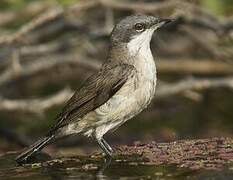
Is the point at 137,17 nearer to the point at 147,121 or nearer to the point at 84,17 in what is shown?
the point at 84,17

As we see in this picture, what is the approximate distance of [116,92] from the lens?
6809 millimetres

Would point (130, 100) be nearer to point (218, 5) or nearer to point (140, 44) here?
point (140, 44)

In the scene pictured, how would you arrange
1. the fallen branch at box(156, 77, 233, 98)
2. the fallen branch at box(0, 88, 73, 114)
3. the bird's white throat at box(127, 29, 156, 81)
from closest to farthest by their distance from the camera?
1. the bird's white throat at box(127, 29, 156, 81)
2. the fallen branch at box(0, 88, 73, 114)
3. the fallen branch at box(156, 77, 233, 98)

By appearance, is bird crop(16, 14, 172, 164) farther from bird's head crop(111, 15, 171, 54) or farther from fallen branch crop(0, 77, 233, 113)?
fallen branch crop(0, 77, 233, 113)


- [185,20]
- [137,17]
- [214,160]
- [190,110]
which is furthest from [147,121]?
[214,160]

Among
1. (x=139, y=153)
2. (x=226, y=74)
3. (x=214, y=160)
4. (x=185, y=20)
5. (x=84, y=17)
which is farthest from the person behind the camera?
(x=226, y=74)

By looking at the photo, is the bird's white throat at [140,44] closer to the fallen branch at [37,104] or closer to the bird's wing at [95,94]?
the bird's wing at [95,94]

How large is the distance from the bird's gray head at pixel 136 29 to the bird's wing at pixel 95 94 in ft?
1.13

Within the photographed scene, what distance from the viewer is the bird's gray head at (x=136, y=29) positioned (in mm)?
7117

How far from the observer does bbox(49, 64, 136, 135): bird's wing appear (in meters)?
6.86

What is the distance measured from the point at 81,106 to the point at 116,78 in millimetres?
430

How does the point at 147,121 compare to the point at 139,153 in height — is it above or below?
above

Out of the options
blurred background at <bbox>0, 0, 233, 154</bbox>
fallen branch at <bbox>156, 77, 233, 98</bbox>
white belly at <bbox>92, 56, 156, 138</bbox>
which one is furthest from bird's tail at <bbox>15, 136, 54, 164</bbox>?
fallen branch at <bbox>156, 77, 233, 98</bbox>

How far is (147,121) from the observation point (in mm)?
12664
